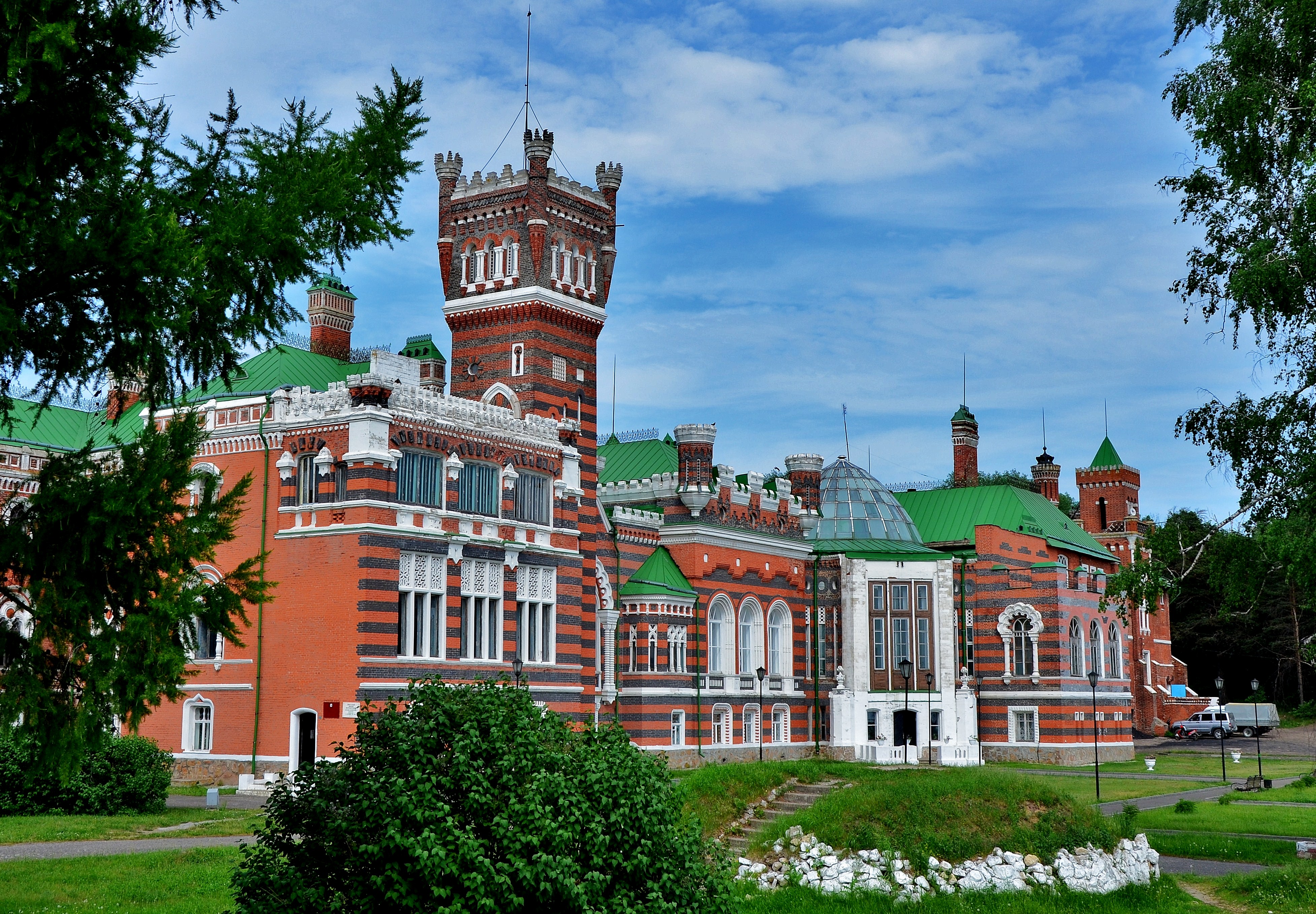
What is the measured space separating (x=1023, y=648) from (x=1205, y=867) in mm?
39721

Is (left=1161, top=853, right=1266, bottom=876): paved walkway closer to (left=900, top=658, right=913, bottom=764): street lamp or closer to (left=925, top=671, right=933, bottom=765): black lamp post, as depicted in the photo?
(left=900, top=658, right=913, bottom=764): street lamp

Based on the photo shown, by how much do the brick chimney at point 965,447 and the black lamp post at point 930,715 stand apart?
65.7 feet

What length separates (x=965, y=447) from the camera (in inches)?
3132

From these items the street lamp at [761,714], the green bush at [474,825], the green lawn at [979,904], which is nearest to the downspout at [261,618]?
the street lamp at [761,714]

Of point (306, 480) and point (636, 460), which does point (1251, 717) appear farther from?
point (306, 480)

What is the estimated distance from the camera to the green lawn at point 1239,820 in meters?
31.2

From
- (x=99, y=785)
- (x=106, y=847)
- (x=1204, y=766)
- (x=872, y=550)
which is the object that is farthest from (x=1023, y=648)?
(x=106, y=847)

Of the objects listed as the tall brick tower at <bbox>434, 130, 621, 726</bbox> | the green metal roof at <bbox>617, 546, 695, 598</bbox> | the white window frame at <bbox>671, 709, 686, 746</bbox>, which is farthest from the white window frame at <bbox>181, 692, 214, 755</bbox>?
the white window frame at <bbox>671, 709, 686, 746</bbox>

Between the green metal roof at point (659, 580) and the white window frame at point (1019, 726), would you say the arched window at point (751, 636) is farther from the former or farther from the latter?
the white window frame at point (1019, 726)

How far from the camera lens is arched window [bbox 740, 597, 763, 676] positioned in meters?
58.9

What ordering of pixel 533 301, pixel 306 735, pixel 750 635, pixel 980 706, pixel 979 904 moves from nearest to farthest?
1. pixel 979 904
2. pixel 306 735
3. pixel 533 301
4. pixel 750 635
5. pixel 980 706

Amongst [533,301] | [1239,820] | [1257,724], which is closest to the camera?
[1239,820]

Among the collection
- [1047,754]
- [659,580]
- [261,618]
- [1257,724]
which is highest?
[659,580]

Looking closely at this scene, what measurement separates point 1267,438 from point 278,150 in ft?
63.8
